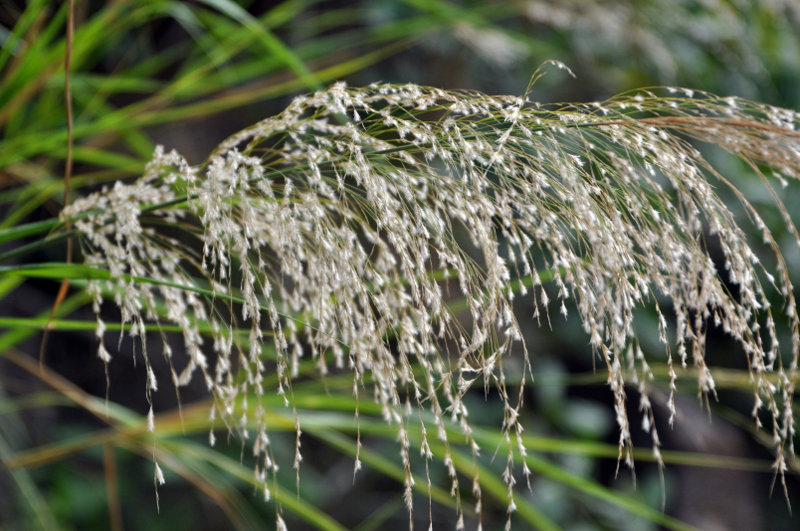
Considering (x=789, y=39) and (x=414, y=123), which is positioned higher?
(x=789, y=39)

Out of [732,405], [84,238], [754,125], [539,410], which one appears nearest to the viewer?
[754,125]

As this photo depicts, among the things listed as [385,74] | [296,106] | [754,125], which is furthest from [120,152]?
[754,125]

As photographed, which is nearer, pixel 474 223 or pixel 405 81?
pixel 474 223

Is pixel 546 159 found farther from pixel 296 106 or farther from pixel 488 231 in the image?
pixel 296 106

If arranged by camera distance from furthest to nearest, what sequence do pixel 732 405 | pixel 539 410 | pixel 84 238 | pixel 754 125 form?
1. pixel 732 405
2. pixel 539 410
3. pixel 84 238
4. pixel 754 125

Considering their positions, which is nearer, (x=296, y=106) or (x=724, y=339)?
(x=296, y=106)

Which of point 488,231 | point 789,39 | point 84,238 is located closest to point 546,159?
point 488,231

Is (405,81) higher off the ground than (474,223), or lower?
higher

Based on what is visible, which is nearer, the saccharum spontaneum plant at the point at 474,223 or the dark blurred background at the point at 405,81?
the saccharum spontaneum plant at the point at 474,223

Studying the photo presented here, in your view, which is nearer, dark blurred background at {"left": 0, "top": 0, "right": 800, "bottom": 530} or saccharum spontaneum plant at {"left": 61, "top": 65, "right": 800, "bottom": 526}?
saccharum spontaneum plant at {"left": 61, "top": 65, "right": 800, "bottom": 526}

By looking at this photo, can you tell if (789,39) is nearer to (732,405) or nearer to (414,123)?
(732,405)

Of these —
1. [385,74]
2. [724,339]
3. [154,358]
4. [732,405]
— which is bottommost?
[732,405]
